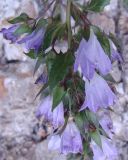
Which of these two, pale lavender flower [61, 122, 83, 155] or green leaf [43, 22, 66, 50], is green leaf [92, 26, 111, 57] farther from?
pale lavender flower [61, 122, 83, 155]

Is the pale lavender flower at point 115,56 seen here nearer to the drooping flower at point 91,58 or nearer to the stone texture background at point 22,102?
the drooping flower at point 91,58

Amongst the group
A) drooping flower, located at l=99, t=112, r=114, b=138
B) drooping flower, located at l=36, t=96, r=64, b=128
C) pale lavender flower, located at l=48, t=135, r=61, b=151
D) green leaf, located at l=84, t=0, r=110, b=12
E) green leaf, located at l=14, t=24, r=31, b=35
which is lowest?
pale lavender flower, located at l=48, t=135, r=61, b=151

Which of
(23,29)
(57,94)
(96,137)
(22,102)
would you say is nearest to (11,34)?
(23,29)

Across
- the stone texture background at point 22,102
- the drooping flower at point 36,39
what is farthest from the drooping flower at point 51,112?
the stone texture background at point 22,102

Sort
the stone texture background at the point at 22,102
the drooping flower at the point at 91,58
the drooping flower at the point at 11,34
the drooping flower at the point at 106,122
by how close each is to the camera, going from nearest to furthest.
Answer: the drooping flower at the point at 91,58 → the drooping flower at the point at 11,34 → the drooping flower at the point at 106,122 → the stone texture background at the point at 22,102

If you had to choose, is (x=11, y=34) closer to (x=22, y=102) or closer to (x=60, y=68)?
(x=60, y=68)

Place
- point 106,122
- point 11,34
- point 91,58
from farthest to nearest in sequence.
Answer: point 106,122
point 11,34
point 91,58

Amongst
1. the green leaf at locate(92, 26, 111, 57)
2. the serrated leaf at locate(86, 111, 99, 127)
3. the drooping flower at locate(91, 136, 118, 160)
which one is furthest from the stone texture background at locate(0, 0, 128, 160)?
the green leaf at locate(92, 26, 111, 57)
